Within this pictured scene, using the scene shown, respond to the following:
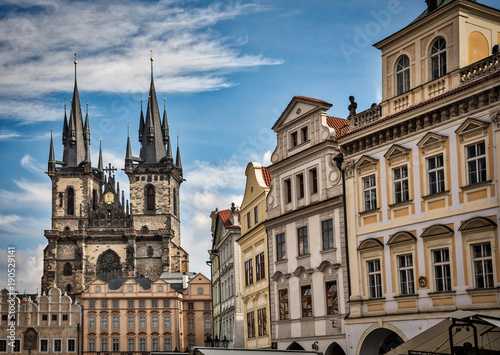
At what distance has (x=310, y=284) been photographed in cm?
3206

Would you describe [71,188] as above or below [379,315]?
above

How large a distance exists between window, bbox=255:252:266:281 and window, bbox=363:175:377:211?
378 inches

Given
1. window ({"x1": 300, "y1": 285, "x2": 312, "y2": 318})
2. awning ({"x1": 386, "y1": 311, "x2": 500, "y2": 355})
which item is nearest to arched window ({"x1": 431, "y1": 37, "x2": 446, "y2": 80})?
window ({"x1": 300, "y1": 285, "x2": 312, "y2": 318})

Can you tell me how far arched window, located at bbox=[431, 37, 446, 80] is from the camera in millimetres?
26359

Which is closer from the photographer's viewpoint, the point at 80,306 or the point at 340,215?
the point at 340,215

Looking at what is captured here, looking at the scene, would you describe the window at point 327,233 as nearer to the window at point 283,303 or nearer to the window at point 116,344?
the window at point 283,303

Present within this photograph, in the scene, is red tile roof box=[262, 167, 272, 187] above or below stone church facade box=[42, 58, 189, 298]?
below

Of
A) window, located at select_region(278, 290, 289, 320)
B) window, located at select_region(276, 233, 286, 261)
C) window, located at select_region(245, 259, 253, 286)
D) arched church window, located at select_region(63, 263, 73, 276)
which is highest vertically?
arched church window, located at select_region(63, 263, 73, 276)

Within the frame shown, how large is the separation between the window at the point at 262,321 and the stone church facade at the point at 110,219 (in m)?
74.2

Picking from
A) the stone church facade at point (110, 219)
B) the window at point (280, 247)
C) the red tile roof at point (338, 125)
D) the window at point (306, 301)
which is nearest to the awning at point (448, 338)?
the window at point (306, 301)

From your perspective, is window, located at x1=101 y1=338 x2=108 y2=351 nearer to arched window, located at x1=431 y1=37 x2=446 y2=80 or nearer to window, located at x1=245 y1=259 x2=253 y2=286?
window, located at x1=245 y1=259 x2=253 y2=286

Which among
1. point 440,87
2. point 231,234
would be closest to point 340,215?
point 440,87

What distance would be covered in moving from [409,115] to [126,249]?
91.6 metres

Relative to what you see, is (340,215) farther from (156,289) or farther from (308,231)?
(156,289)
